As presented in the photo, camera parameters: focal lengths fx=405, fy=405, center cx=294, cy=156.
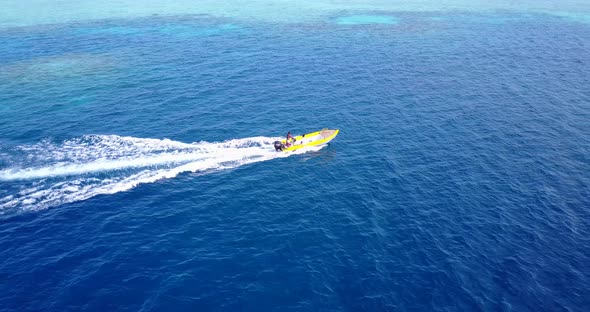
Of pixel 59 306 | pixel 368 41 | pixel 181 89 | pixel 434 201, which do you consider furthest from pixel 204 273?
pixel 368 41

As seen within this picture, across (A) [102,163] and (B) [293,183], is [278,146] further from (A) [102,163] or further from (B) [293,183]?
(A) [102,163]

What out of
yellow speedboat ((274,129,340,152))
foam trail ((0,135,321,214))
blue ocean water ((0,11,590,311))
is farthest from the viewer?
yellow speedboat ((274,129,340,152))

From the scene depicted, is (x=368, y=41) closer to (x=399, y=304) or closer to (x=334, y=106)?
(x=334, y=106)

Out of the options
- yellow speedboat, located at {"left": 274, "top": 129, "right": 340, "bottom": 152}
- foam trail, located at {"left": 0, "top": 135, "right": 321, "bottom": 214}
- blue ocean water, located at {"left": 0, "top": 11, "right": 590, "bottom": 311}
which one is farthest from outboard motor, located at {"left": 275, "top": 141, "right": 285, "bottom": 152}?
blue ocean water, located at {"left": 0, "top": 11, "right": 590, "bottom": 311}

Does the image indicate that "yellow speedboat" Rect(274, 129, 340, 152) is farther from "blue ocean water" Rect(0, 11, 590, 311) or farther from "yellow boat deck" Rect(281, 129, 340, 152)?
"blue ocean water" Rect(0, 11, 590, 311)

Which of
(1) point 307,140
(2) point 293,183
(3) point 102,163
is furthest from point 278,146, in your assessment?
(3) point 102,163

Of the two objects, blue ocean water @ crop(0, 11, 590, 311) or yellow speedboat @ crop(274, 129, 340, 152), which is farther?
yellow speedboat @ crop(274, 129, 340, 152)
